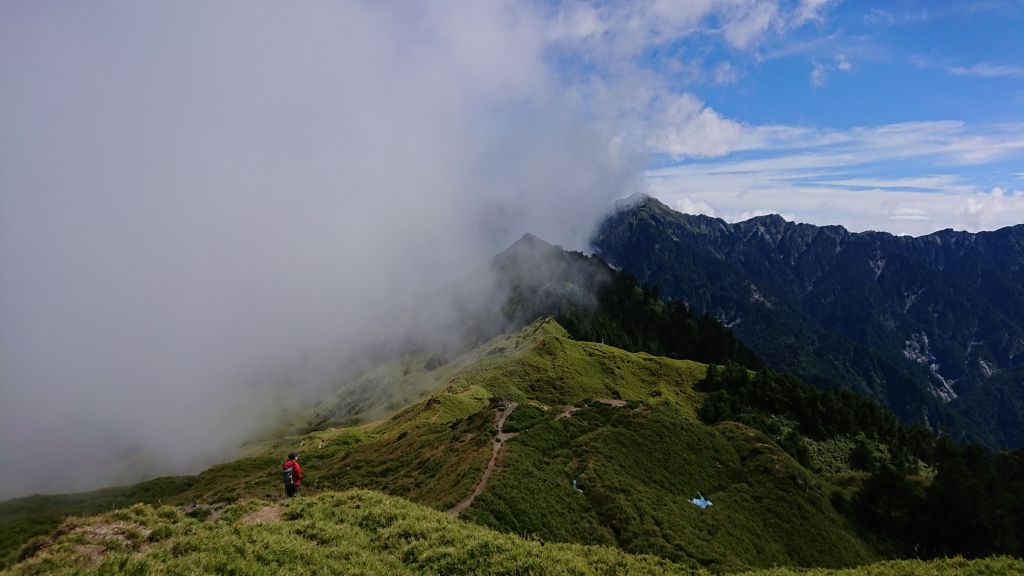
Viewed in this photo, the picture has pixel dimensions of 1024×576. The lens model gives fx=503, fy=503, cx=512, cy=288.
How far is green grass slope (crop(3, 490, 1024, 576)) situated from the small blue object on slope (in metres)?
18.7

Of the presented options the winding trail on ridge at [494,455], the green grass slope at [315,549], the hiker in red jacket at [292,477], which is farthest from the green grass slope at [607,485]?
the hiker in red jacket at [292,477]

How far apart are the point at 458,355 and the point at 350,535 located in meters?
168

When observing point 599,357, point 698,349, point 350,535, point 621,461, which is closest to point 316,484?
point 621,461

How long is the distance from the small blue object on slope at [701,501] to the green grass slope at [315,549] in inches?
737

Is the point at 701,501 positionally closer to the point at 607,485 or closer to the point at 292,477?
the point at 607,485

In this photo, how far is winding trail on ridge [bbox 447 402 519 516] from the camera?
107 feet

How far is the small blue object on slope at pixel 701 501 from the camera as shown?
4136 cm

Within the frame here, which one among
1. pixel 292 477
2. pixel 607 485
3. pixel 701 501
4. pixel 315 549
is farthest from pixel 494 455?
pixel 315 549

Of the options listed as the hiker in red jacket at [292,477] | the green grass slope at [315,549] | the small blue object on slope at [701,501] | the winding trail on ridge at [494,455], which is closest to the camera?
the green grass slope at [315,549]

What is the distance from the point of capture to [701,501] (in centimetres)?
4231

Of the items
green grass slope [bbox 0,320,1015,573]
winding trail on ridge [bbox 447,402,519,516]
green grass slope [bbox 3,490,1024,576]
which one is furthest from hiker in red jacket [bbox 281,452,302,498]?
winding trail on ridge [bbox 447,402,519,516]

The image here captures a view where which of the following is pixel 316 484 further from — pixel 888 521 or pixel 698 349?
pixel 698 349

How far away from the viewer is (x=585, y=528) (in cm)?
3306

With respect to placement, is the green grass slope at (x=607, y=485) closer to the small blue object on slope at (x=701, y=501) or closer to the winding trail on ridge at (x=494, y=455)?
the winding trail on ridge at (x=494, y=455)
